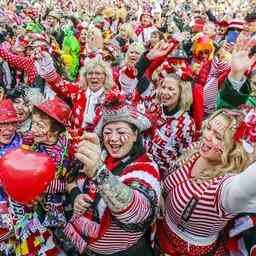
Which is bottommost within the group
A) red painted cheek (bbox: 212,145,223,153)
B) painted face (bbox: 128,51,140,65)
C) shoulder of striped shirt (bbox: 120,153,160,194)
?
painted face (bbox: 128,51,140,65)

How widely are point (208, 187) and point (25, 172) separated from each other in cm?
91

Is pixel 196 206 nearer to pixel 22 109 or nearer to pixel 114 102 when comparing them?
pixel 114 102

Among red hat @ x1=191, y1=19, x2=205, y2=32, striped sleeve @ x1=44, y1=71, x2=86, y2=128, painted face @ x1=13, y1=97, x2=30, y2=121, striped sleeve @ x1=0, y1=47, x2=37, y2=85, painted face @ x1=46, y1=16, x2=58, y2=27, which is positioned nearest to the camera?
painted face @ x1=13, y1=97, x2=30, y2=121

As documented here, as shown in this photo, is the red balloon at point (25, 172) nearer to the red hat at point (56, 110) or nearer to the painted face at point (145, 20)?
the red hat at point (56, 110)

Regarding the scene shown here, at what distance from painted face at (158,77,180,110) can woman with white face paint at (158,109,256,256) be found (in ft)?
5.41

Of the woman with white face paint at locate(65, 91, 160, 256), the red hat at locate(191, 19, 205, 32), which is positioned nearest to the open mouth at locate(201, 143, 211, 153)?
the woman with white face paint at locate(65, 91, 160, 256)

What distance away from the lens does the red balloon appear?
2.17 meters

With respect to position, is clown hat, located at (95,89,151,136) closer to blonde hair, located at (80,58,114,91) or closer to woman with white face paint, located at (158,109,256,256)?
woman with white face paint, located at (158,109,256,256)

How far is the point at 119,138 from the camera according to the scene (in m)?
2.59

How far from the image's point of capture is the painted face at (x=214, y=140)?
98.9 inches

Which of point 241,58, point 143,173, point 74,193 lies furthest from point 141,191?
point 241,58

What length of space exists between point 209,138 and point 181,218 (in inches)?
17.7

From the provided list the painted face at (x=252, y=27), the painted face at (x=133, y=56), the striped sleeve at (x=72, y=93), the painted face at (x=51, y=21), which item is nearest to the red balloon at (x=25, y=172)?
the painted face at (x=252, y=27)

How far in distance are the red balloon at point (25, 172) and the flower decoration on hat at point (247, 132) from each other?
97cm
